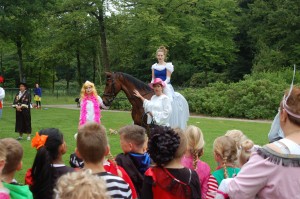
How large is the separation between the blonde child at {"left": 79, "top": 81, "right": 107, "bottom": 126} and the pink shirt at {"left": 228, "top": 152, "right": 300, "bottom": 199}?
305 inches

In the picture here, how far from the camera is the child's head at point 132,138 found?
14.6 feet

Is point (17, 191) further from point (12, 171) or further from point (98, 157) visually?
point (98, 157)

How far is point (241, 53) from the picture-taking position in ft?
155

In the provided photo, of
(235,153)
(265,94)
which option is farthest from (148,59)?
(235,153)

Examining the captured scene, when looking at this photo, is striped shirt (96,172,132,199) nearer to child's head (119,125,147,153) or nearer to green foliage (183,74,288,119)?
child's head (119,125,147,153)

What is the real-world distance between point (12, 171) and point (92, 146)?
69 centimetres

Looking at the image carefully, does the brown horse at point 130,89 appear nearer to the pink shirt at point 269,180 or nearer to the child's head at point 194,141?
the child's head at point 194,141

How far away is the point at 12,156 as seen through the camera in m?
3.46

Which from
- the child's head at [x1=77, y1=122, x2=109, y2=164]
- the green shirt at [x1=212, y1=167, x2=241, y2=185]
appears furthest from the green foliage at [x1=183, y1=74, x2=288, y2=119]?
the child's head at [x1=77, y1=122, x2=109, y2=164]

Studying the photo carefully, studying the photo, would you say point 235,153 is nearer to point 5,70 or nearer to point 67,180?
point 67,180

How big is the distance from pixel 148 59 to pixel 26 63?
14136mm

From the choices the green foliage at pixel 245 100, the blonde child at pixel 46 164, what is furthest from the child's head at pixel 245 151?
the green foliage at pixel 245 100

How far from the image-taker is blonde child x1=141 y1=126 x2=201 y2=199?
3.62 metres

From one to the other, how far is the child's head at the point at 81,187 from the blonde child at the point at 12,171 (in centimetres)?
93
